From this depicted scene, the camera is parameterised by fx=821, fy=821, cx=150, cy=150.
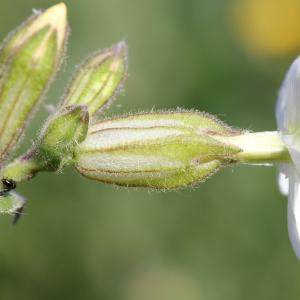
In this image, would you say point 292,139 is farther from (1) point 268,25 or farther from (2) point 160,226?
(1) point 268,25

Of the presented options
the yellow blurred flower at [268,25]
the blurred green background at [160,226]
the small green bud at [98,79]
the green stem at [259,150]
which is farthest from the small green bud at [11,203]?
the yellow blurred flower at [268,25]

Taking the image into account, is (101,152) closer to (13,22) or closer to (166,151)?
(166,151)

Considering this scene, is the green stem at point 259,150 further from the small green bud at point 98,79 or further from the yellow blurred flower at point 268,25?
the yellow blurred flower at point 268,25

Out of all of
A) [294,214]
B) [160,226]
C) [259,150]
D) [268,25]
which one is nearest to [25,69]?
[259,150]

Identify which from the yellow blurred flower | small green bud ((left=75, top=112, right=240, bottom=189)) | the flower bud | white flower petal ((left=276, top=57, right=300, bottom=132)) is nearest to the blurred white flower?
white flower petal ((left=276, top=57, right=300, bottom=132))

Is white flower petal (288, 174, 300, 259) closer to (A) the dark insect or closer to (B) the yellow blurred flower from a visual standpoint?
(A) the dark insect

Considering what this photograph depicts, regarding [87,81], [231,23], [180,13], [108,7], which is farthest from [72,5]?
[87,81]
